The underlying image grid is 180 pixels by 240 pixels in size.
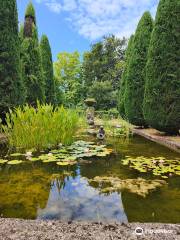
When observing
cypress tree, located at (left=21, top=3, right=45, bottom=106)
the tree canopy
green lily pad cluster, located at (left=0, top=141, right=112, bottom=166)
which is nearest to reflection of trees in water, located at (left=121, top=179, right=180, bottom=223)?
green lily pad cluster, located at (left=0, top=141, right=112, bottom=166)

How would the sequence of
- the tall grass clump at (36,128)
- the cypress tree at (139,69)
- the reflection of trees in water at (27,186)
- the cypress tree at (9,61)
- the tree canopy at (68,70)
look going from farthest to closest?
the tree canopy at (68,70), the cypress tree at (139,69), the cypress tree at (9,61), the tall grass clump at (36,128), the reflection of trees in water at (27,186)

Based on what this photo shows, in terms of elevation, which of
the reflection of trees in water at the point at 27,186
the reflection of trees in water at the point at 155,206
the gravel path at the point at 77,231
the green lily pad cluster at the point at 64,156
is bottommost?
the green lily pad cluster at the point at 64,156

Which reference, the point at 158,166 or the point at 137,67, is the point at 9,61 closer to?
the point at 137,67

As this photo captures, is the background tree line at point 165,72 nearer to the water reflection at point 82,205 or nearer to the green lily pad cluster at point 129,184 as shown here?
the green lily pad cluster at point 129,184

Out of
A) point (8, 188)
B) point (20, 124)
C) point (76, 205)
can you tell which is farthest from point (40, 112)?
point (76, 205)

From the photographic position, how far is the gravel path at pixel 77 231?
1.79 m

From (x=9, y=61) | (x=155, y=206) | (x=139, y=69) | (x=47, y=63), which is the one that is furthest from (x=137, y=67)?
(x=155, y=206)

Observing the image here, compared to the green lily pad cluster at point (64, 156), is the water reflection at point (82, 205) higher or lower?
higher

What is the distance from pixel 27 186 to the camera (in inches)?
120

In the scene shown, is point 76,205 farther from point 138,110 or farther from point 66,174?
point 138,110

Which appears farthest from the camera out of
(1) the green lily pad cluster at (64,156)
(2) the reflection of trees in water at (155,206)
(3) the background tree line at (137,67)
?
(3) the background tree line at (137,67)

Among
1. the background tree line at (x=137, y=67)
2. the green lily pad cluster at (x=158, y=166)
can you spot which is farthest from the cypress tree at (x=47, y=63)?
the green lily pad cluster at (x=158, y=166)

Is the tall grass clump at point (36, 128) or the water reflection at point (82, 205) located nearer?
the water reflection at point (82, 205)

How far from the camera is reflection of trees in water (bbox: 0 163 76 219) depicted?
2.39 meters
